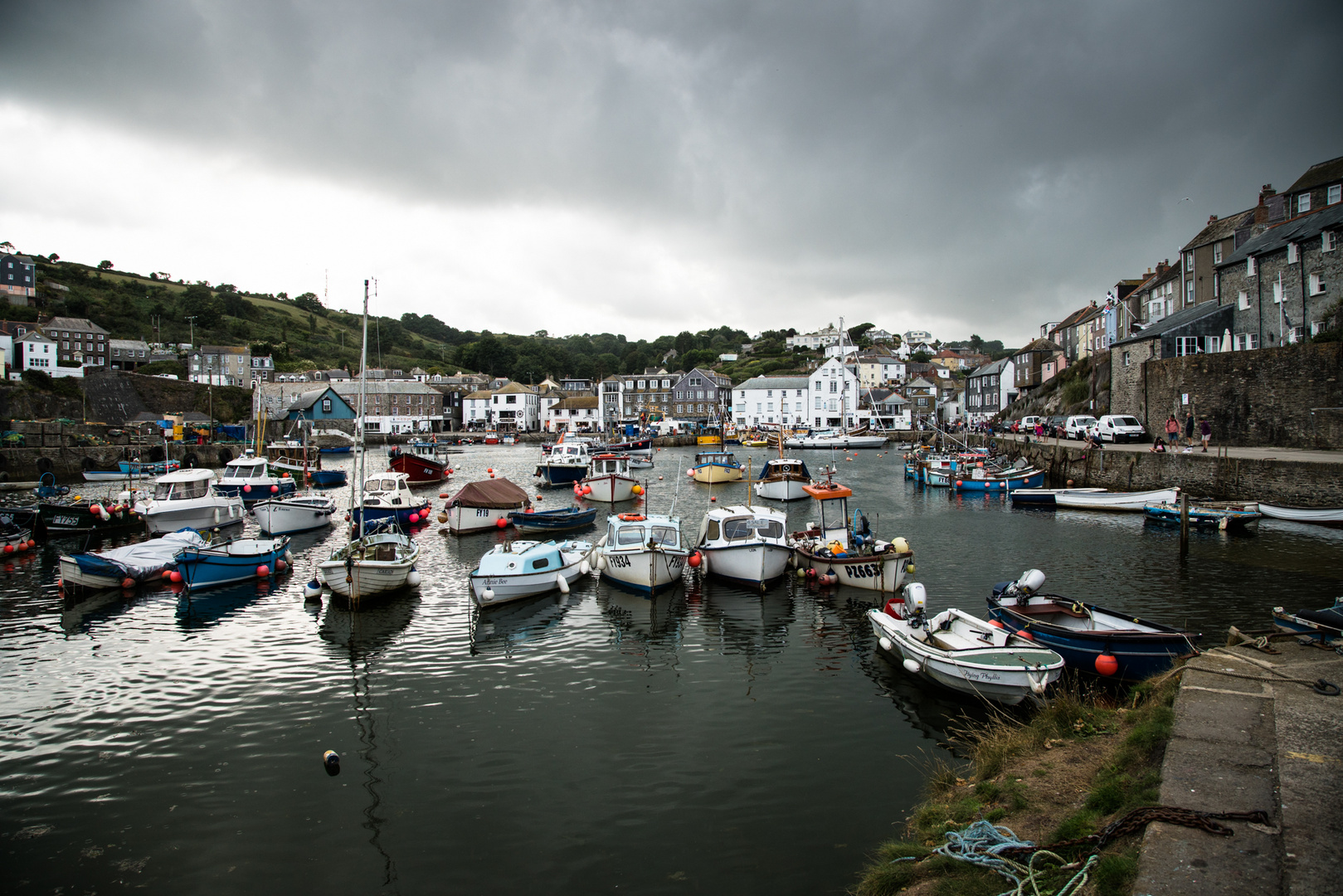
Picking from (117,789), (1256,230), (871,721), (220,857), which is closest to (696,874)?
(871,721)

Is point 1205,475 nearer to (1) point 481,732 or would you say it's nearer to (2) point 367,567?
(1) point 481,732

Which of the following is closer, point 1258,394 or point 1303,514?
point 1303,514

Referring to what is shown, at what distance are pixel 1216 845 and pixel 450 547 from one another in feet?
89.2

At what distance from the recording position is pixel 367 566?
780 inches

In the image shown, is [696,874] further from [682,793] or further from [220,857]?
[220,857]

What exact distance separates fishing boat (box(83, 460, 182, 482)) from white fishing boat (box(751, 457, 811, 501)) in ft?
137

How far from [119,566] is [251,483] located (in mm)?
19184

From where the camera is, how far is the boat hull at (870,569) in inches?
802

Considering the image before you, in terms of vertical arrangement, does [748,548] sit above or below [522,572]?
above

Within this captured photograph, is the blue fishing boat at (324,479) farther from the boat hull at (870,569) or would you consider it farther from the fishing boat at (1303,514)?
the fishing boat at (1303,514)

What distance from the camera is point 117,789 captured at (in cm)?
1034

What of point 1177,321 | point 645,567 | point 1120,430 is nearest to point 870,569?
point 645,567

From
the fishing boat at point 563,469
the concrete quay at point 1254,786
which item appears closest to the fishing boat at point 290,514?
the fishing boat at point 563,469

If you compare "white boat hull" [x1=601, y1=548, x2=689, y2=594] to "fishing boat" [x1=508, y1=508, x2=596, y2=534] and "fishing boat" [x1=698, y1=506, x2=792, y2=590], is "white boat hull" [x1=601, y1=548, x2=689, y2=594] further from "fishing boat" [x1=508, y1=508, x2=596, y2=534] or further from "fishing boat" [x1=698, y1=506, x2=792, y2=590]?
"fishing boat" [x1=508, y1=508, x2=596, y2=534]
